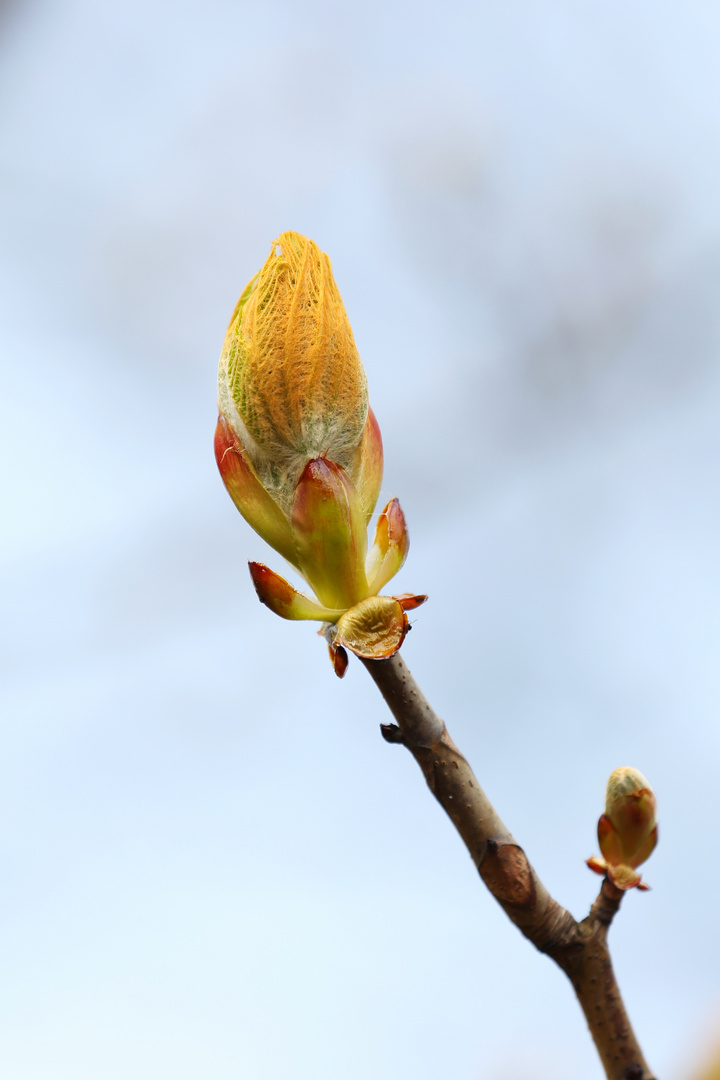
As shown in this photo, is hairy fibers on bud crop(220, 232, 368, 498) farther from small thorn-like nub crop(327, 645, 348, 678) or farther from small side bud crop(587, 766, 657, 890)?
small side bud crop(587, 766, 657, 890)

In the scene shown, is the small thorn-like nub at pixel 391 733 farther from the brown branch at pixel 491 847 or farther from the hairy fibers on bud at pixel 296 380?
the hairy fibers on bud at pixel 296 380

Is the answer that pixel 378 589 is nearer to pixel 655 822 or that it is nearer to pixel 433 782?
pixel 433 782

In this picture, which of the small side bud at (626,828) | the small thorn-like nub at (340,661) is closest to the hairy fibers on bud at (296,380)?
the small thorn-like nub at (340,661)

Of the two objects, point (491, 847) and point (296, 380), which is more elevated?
point (296, 380)

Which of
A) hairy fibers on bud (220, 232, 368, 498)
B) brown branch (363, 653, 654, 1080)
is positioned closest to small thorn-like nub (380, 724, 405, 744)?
brown branch (363, 653, 654, 1080)

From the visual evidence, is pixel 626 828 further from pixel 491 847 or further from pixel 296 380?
pixel 296 380

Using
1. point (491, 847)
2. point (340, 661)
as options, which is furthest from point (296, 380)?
point (491, 847)

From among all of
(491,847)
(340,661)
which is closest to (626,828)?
(491,847)
